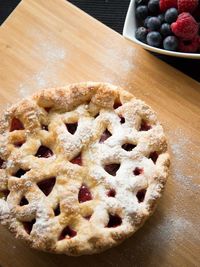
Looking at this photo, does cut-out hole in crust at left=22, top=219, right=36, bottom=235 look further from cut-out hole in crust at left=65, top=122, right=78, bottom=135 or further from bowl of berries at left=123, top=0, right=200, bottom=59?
bowl of berries at left=123, top=0, right=200, bottom=59

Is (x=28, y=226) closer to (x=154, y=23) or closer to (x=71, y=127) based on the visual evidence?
(x=71, y=127)

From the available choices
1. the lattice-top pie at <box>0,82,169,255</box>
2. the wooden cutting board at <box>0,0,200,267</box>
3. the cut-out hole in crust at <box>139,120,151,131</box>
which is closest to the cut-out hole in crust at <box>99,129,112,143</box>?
the lattice-top pie at <box>0,82,169,255</box>

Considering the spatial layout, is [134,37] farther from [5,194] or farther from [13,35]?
[5,194]

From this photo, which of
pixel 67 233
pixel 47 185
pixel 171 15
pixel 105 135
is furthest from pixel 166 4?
pixel 67 233

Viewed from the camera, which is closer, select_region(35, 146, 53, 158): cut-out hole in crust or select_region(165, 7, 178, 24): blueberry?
select_region(35, 146, 53, 158): cut-out hole in crust

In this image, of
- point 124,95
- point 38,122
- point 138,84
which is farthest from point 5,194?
point 138,84
